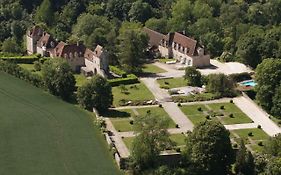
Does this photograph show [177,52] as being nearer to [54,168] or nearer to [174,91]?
[174,91]

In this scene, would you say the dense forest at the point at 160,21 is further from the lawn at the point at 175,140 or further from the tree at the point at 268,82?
the lawn at the point at 175,140

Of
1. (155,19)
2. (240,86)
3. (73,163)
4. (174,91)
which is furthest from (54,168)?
(155,19)

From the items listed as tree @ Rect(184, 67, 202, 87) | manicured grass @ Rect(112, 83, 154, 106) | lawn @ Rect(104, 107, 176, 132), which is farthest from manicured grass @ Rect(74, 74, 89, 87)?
tree @ Rect(184, 67, 202, 87)

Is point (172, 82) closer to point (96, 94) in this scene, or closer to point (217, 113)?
point (217, 113)

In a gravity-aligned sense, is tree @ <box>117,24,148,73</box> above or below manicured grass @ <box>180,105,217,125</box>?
above

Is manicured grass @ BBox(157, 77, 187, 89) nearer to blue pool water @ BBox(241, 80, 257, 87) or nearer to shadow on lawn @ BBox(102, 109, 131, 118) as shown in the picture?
blue pool water @ BBox(241, 80, 257, 87)

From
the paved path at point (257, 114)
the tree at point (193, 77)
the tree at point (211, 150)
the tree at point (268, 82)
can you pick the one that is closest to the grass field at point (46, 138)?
the tree at point (211, 150)
